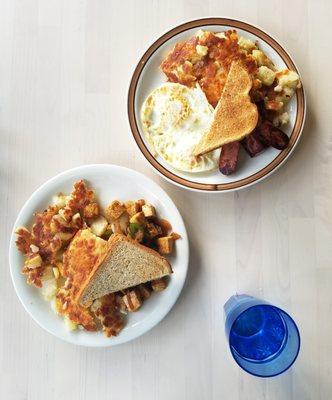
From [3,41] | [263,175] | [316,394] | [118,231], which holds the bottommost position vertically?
[316,394]

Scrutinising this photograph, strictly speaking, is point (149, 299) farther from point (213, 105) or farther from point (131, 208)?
point (213, 105)

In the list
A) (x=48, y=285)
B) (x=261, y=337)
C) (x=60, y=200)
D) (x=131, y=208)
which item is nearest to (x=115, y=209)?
(x=131, y=208)

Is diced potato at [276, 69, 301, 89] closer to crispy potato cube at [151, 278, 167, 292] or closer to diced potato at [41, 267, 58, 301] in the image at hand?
crispy potato cube at [151, 278, 167, 292]

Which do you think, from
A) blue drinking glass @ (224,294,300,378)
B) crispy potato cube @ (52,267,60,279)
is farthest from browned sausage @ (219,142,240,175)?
crispy potato cube @ (52,267,60,279)

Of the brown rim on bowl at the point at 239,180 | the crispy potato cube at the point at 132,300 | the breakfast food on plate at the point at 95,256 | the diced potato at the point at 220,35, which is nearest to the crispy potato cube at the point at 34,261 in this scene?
the breakfast food on plate at the point at 95,256

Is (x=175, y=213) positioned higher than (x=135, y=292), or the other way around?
(x=175, y=213)

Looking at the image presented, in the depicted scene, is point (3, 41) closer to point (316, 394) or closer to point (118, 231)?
→ point (118, 231)

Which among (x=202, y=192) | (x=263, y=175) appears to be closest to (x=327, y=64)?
(x=263, y=175)
